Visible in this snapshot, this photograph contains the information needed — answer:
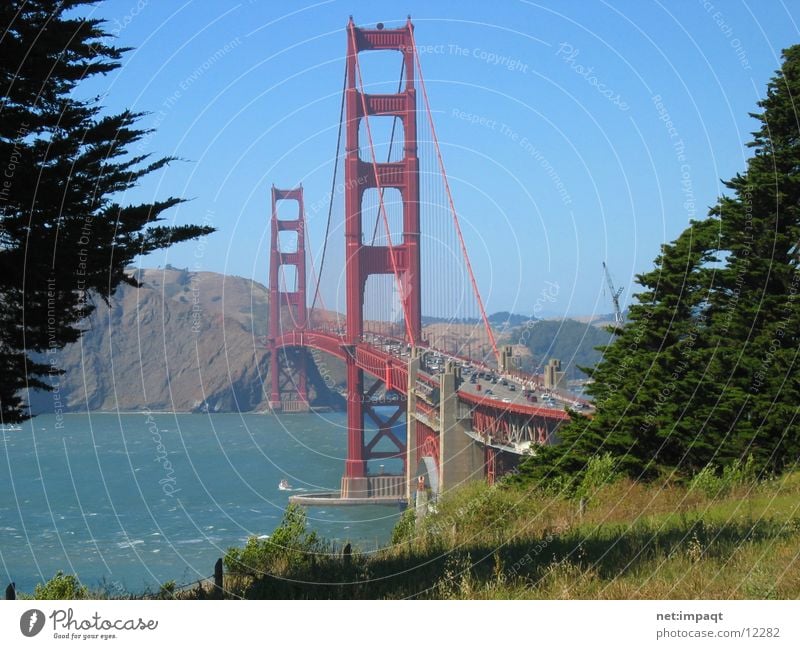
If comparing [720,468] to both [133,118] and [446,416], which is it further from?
[446,416]

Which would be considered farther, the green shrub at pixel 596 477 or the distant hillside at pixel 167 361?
the distant hillside at pixel 167 361

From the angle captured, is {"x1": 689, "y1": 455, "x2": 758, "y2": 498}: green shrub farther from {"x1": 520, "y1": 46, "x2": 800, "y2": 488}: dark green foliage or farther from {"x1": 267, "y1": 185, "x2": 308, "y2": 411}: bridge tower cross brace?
{"x1": 267, "y1": 185, "x2": 308, "y2": 411}: bridge tower cross brace

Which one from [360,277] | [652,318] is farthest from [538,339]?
[652,318]

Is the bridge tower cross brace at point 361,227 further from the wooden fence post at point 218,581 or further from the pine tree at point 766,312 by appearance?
the wooden fence post at point 218,581

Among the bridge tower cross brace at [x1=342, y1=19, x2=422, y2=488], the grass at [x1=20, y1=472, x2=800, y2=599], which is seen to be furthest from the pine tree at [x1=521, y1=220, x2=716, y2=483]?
the bridge tower cross brace at [x1=342, y1=19, x2=422, y2=488]

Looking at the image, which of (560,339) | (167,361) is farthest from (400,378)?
(167,361)

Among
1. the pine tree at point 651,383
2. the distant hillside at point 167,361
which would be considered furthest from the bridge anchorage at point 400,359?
the distant hillside at point 167,361
